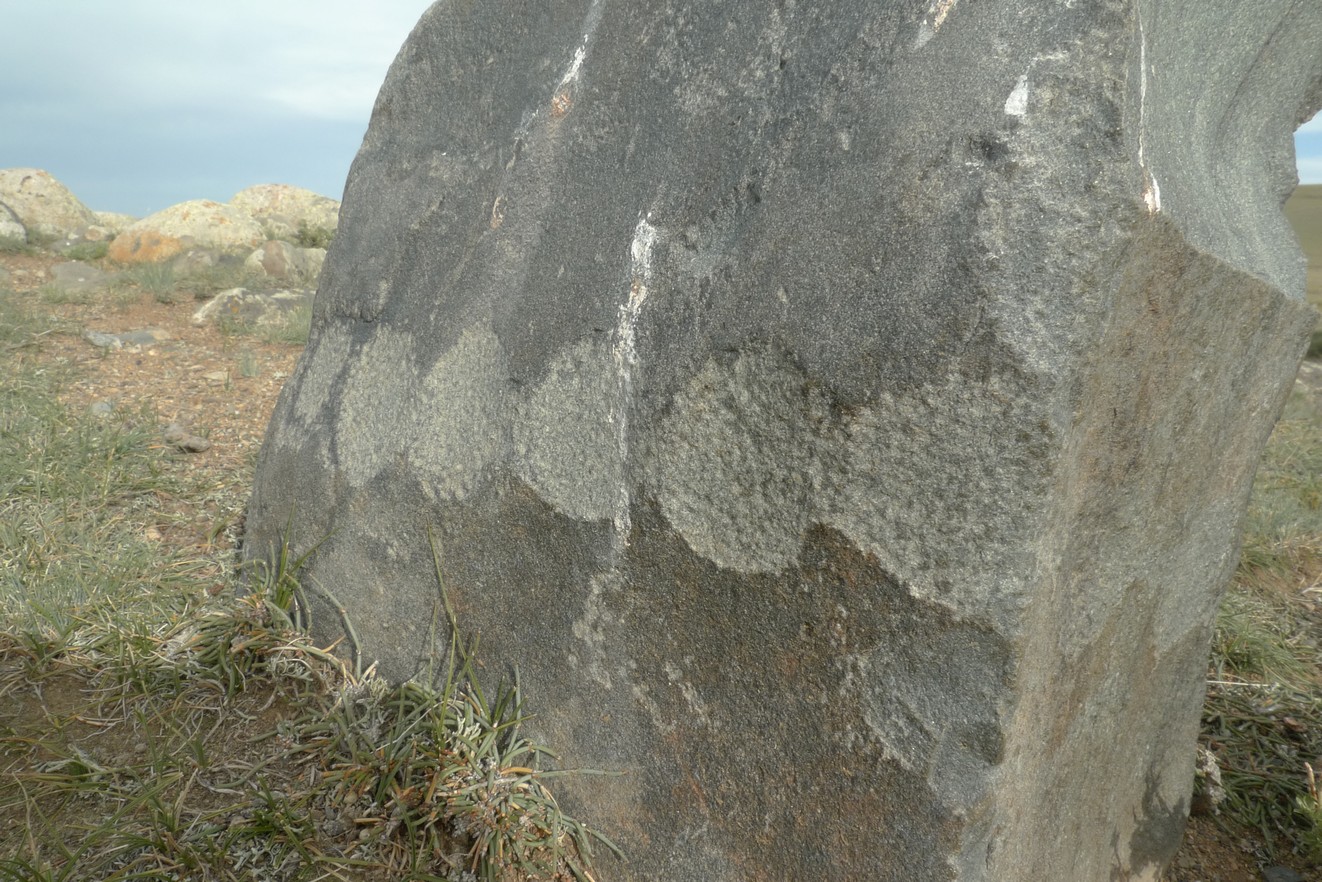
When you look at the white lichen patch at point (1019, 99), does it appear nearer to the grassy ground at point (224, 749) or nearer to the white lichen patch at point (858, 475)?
the white lichen patch at point (858, 475)

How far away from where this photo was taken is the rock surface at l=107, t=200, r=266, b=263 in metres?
6.80

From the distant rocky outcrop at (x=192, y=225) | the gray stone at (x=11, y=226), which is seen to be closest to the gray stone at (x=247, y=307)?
the distant rocky outcrop at (x=192, y=225)

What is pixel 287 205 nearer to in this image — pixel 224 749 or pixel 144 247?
pixel 144 247

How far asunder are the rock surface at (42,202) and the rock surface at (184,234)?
66.6 inches

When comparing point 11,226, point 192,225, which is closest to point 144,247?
point 192,225

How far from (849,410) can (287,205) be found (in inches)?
403

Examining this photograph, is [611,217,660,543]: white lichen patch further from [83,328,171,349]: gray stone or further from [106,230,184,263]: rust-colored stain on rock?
[106,230,184,263]: rust-colored stain on rock

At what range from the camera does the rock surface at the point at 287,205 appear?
971 centimetres

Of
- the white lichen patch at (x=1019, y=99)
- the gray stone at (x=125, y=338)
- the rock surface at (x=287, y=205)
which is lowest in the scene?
the gray stone at (x=125, y=338)

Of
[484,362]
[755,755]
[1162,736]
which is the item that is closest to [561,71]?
[484,362]

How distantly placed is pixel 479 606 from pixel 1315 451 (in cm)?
332

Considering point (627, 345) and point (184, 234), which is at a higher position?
point (184, 234)

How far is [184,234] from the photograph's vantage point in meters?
7.00

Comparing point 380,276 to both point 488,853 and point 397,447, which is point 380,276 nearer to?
point 397,447
